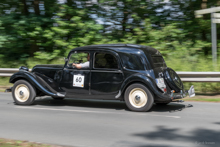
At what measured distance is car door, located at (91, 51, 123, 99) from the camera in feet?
24.8

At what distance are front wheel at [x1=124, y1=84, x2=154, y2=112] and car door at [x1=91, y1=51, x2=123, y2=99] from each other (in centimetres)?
33

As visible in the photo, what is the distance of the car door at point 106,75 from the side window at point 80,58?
235 mm

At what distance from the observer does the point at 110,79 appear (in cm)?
760

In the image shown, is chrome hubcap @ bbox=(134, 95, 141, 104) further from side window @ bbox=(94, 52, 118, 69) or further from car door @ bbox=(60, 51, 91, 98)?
car door @ bbox=(60, 51, 91, 98)

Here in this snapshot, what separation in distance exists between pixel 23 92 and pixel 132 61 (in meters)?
3.28

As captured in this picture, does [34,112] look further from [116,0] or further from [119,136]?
[116,0]

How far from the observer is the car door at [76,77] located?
784cm

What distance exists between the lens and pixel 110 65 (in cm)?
769

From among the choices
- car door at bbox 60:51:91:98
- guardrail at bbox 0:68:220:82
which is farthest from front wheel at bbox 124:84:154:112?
guardrail at bbox 0:68:220:82

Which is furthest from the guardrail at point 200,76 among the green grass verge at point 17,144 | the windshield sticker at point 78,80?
the green grass verge at point 17,144

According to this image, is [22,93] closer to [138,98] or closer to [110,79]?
[110,79]

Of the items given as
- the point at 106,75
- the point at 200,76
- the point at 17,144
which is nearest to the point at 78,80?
the point at 106,75

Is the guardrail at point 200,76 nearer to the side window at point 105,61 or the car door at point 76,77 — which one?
the side window at point 105,61

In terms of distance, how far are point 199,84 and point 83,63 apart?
15.6 feet
